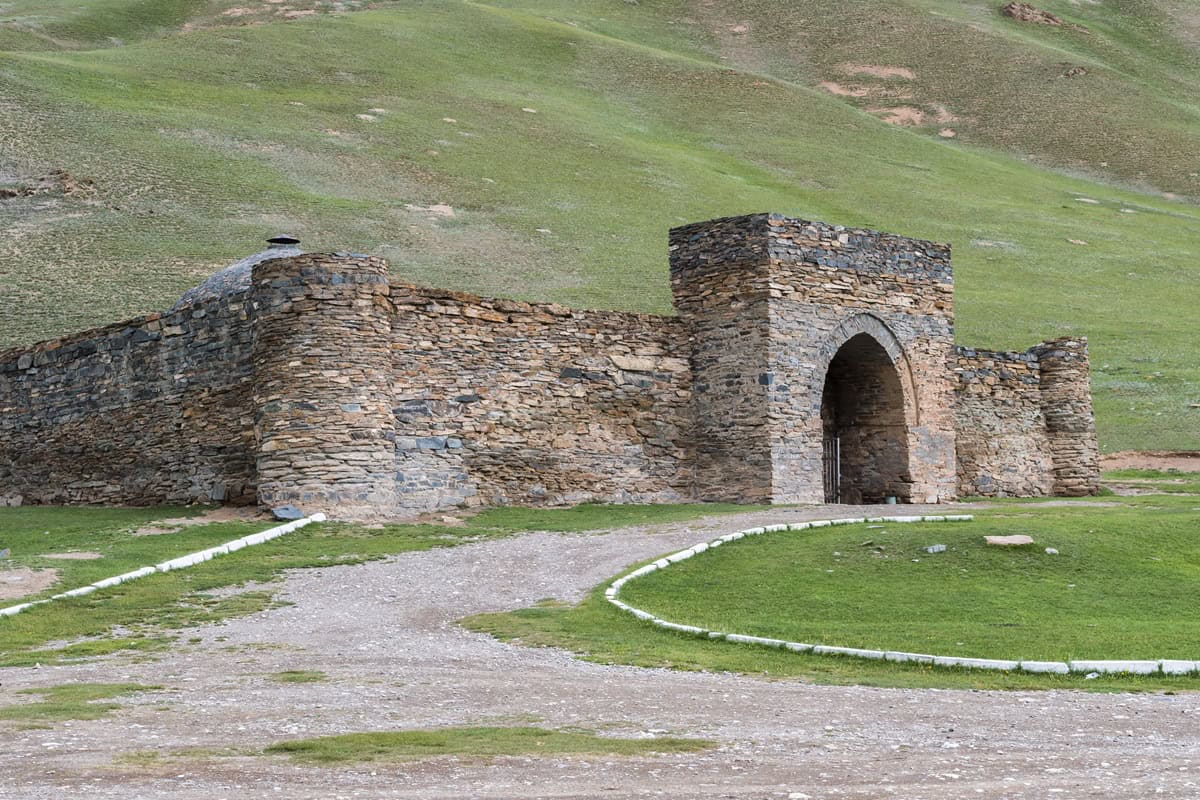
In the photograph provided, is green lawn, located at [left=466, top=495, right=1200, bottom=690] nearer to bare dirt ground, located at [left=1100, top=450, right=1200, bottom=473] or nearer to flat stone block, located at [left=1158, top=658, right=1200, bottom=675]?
flat stone block, located at [left=1158, top=658, right=1200, bottom=675]

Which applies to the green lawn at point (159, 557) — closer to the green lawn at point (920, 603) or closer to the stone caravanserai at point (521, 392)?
the stone caravanserai at point (521, 392)

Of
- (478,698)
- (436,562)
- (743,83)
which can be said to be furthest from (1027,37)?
(478,698)

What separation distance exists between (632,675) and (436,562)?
21.6ft

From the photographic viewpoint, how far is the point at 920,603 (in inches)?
547

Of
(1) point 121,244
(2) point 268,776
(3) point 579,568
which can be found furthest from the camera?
(1) point 121,244

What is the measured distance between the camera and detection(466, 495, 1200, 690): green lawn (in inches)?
447

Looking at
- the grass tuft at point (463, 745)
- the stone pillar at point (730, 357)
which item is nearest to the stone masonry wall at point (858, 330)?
the stone pillar at point (730, 357)

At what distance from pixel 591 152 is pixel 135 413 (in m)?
37.7

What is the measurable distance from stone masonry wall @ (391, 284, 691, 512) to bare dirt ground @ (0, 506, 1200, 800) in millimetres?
8124

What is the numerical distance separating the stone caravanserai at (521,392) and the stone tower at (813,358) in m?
0.04

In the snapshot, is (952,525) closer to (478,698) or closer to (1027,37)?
(478,698)

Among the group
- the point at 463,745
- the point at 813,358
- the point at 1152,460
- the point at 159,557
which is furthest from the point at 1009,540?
the point at 1152,460

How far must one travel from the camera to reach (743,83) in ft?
255

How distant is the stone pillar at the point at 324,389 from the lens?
20.1 m
